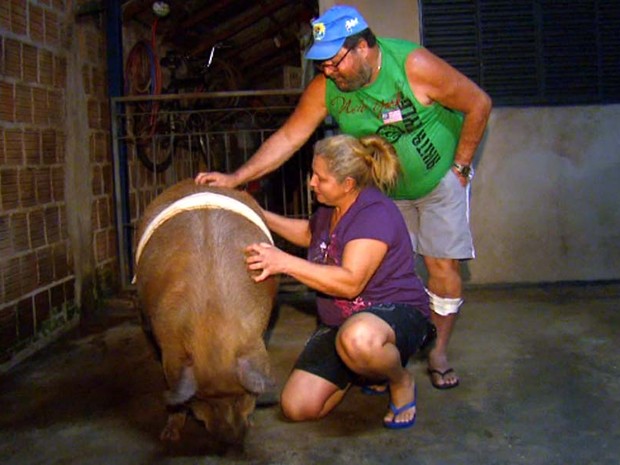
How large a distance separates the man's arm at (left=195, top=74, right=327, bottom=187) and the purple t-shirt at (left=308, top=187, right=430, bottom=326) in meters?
0.49

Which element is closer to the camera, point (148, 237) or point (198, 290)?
point (198, 290)

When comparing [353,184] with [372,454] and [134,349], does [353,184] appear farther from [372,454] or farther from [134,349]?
[134,349]

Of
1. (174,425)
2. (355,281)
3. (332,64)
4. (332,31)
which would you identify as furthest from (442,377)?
(332,31)

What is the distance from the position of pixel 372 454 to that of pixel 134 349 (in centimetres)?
223

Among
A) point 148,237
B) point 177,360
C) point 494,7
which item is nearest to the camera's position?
point 177,360

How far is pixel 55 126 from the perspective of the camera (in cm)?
533

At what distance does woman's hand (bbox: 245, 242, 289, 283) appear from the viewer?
3.15 meters

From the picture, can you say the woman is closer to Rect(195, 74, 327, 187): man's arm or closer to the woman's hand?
the woman's hand

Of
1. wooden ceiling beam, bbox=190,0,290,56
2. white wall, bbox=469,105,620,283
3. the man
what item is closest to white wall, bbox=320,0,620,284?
white wall, bbox=469,105,620,283

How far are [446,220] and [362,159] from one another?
70 centimetres

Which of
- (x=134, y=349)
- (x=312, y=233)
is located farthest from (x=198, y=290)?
(x=134, y=349)

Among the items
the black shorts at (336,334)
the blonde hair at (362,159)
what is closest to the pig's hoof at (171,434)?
the black shorts at (336,334)

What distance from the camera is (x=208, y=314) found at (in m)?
2.95

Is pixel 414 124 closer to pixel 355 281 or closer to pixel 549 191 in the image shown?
pixel 355 281
